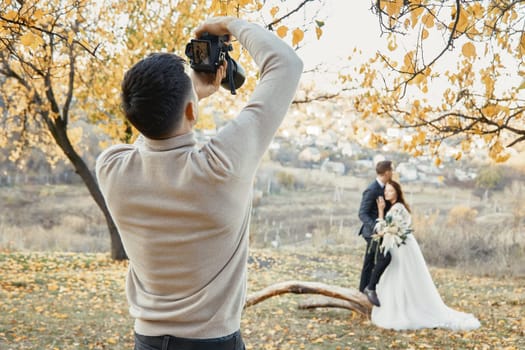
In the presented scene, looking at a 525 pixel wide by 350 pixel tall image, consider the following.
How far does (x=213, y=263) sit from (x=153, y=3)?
28.8 feet

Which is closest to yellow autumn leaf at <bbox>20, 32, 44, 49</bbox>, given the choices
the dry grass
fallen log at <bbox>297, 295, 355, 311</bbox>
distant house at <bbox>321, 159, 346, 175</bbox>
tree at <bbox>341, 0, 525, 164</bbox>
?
tree at <bbox>341, 0, 525, 164</bbox>

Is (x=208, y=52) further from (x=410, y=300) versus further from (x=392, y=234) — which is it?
(x=410, y=300)

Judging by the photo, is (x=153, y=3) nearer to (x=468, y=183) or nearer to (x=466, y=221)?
(x=466, y=221)

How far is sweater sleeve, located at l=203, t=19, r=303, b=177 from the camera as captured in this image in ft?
3.73

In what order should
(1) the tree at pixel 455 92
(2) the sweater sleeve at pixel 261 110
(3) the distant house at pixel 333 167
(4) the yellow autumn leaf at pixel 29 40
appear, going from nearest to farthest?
1. (2) the sweater sleeve at pixel 261 110
2. (4) the yellow autumn leaf at pixel 29 40
3. (1) the tree at pixel 455 92
4. (3) the distant house at pixel 333 167

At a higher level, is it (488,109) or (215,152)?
(488,109)

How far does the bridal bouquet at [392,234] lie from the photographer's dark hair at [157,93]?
16.1ft

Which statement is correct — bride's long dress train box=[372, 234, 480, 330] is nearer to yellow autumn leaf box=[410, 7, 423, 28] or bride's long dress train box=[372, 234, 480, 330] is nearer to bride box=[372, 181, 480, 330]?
bride box=[372, 181, 480, 330]

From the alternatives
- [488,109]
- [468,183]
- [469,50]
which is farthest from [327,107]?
[469,50]

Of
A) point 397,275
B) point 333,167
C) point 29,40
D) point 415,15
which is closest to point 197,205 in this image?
point 415,15

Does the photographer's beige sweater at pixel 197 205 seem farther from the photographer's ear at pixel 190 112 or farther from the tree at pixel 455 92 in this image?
the tree at pixel 455 92

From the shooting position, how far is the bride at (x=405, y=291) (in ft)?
19.3

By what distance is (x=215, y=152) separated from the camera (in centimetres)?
114

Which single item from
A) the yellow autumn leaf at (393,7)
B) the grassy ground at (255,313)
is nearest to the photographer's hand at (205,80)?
the yellow autumn leaf at (393,7)
